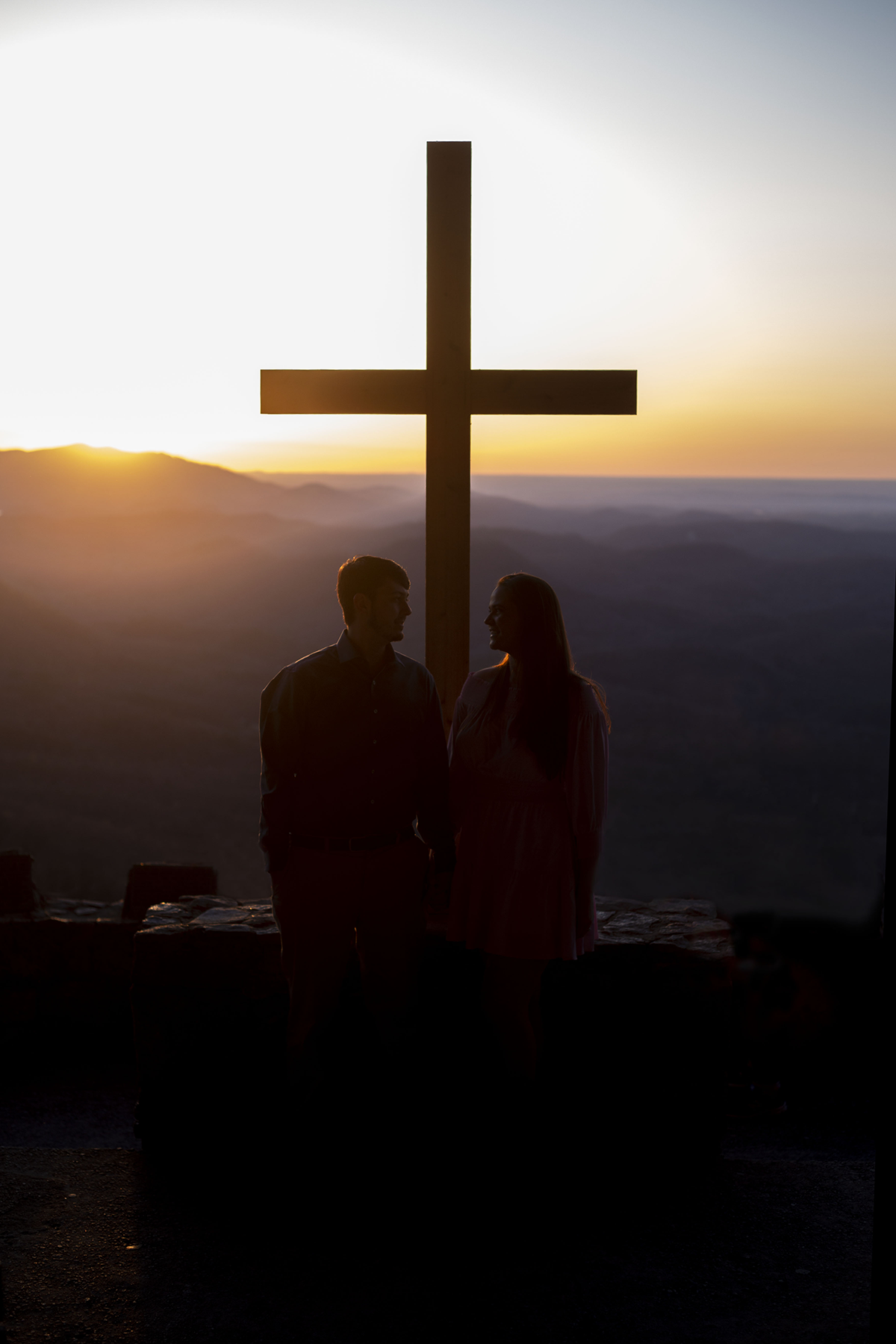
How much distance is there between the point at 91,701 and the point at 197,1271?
44.1 m

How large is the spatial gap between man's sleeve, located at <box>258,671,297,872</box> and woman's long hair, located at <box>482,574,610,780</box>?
74 centimetres

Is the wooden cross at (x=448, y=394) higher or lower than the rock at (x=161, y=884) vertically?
higher

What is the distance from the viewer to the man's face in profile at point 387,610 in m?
3.29

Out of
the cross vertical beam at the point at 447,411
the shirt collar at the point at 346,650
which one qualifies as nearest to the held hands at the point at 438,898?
the cross vertical beam at the point at 447,411

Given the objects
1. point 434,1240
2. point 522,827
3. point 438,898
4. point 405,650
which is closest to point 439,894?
point 438,898

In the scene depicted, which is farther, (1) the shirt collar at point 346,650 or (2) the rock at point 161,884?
(2) the rock at point 161,884

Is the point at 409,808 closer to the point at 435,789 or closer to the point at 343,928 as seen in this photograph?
the point at 435,789

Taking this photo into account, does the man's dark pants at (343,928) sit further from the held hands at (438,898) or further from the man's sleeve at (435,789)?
the held hands at (438,898)

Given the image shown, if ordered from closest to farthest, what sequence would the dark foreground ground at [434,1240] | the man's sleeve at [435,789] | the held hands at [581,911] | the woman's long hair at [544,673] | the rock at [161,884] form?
the dark foreground ground at [434,1240]
the woman's long hair at [544,673]
the held hands at [581,911]
the man's sleeve at [435,789]
the rock at [161,884]

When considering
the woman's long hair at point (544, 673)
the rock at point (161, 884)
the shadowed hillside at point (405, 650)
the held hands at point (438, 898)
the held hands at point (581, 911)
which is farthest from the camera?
the shadowed hillside at point (405, 650)

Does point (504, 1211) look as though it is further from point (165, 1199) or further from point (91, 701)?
point (91, 701)

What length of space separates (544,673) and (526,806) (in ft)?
1.43

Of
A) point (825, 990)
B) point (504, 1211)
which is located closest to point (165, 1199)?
point (504, 1211)

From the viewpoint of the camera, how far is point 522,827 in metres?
3.24
